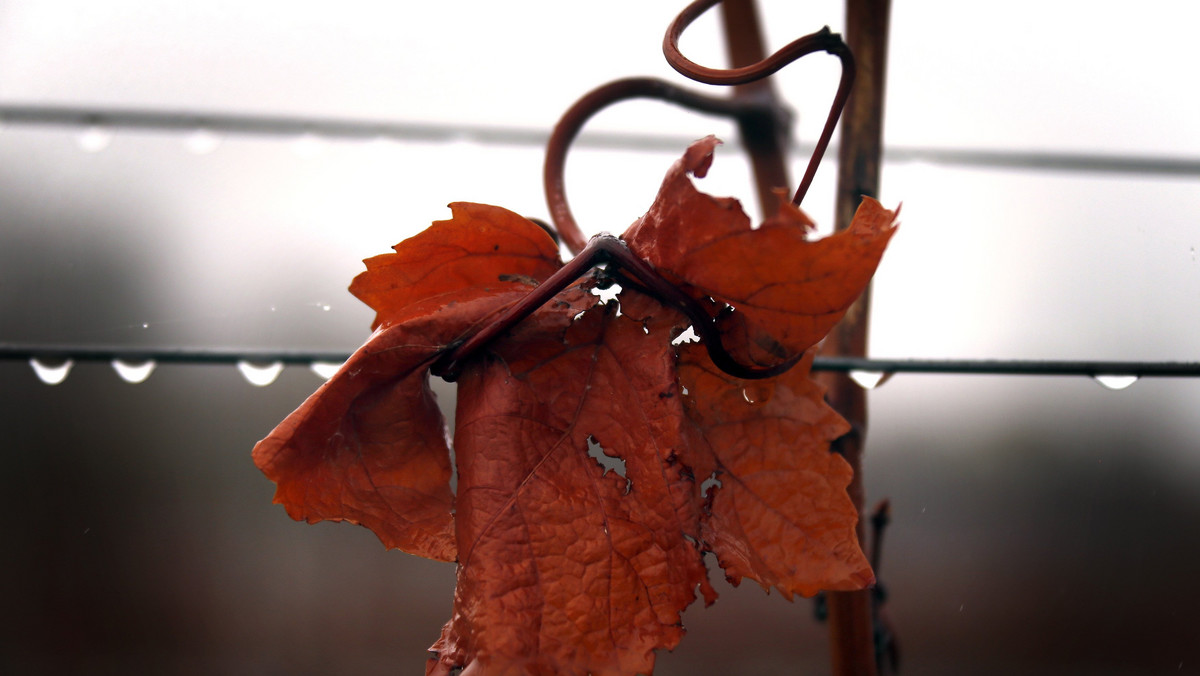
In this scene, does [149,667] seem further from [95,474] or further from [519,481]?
[519,481]

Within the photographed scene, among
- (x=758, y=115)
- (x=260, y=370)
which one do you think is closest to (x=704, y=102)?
(x=758, y=115)

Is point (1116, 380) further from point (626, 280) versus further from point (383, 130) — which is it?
point (383, 130)

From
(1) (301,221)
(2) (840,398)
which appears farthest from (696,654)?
(1) (301,221)

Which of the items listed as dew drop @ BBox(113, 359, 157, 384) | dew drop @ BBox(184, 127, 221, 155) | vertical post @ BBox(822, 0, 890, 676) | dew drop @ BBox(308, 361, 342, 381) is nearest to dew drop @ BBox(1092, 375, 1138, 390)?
vertical post @ BBox(822, 0, 890, 676)

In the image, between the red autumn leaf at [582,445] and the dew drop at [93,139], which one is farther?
the dew drop at [93,139]

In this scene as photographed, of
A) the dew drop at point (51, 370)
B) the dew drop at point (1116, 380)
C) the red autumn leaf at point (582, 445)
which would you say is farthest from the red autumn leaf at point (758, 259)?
the dew drop at point (51, 370)

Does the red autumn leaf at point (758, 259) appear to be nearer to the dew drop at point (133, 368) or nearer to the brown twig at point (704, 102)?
the brown twig at point (704, 102)
